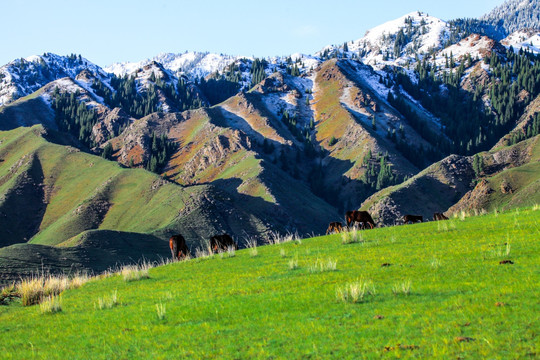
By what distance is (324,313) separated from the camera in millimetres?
12844

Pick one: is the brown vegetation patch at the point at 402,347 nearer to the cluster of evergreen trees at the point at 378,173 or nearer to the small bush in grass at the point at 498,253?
the small bush in grass at the point at 498,253

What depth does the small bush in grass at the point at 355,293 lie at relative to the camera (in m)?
13.3

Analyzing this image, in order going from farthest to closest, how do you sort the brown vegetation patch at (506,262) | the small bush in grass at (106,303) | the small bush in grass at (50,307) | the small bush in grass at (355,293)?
the small bush in grass at (50,307)
the small bush in grass at (106,303)
the brown vegetation patch at (506,262)
the small bush in grass at (355,293)

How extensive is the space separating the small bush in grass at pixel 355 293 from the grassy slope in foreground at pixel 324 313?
0.62ft

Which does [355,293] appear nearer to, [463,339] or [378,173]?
[463,339]

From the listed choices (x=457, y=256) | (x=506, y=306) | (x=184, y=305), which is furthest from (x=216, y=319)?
(x=457, y=256)

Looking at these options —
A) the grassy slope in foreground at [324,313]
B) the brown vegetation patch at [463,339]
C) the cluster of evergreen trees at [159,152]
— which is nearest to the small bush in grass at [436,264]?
the grassy slope in foreground at [324,313]

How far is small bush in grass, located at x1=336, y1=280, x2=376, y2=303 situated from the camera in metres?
13.3

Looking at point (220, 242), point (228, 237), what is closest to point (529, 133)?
point (228, 237)

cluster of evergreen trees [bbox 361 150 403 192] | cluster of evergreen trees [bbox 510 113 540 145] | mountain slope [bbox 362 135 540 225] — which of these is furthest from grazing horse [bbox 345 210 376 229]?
cluster of evergreen trees [bbox 510 113 540 145]

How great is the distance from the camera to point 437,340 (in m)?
9.88

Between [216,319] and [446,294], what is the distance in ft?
19.4

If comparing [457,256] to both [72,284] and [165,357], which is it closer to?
[165,357]

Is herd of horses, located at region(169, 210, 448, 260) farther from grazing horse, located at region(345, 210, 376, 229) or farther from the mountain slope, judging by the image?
the mountain slope
